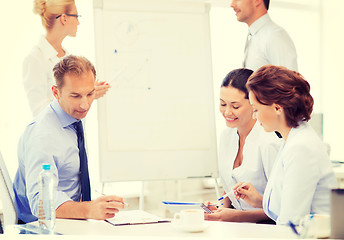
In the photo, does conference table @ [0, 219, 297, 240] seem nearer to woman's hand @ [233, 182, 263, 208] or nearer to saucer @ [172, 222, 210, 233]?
saucer @ [172, 222, 210, 233]

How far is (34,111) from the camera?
254 centimetres

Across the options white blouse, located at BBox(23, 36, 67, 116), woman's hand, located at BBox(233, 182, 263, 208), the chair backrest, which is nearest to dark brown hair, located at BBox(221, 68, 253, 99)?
woman's hand, located at BBox(233, 182, 263, 208)

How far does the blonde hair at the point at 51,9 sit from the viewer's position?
2.53 meters

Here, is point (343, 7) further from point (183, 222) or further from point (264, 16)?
point (183, 222)

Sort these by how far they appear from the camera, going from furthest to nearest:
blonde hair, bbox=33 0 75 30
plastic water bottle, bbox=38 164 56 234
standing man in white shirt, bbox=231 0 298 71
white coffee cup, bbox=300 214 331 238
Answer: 1. blonde hair, bbox=33 0 75 30
2. standing man in white shirt, bbox=231 0 298 71
3. plastic water bottle, bbox=38 164 56 234
4. white coffee cup, bbox=300 214 331 238

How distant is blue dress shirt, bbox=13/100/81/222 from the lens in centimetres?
220

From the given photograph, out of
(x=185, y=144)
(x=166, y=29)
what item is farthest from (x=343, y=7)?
(x=185, y=144)

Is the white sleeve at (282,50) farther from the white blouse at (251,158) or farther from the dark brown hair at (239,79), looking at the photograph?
the white blouse at (251,158)

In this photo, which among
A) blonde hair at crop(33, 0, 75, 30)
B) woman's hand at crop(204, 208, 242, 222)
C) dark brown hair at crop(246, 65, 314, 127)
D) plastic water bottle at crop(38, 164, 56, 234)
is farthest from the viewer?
blonde hair at crop(33, 0, 75, 30)

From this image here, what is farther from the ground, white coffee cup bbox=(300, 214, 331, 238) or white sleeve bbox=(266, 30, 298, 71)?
white sleeve bbox=(266, 30, 298, 71)

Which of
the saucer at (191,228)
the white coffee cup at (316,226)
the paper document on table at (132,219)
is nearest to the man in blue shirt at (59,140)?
the paper document on table at (132,219)

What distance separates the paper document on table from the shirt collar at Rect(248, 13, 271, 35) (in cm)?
118

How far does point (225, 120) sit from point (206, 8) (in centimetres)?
70

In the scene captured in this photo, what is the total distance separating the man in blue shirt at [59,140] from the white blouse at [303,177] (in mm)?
988
